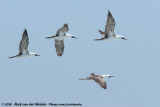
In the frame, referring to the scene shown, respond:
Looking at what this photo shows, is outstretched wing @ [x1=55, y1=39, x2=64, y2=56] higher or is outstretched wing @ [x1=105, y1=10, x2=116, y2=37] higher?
outstretched wing @ [x1=105, y1=10, x2=116, y2=37]

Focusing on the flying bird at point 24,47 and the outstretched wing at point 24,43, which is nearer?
the outstretched wing at point 24,43

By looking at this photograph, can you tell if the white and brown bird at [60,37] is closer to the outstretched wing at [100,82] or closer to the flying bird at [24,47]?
the flying bird at [24,47]

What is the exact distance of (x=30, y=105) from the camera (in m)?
62.3

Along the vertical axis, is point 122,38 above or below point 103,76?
above

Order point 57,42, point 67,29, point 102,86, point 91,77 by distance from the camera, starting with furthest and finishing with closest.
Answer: point 57,42 → point 67,29 → point 91,77 → point 102,86

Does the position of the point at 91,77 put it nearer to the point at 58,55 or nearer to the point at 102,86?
the point at 102,86

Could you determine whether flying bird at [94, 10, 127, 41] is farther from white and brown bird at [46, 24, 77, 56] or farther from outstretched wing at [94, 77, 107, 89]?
outstretched wing at [94, 77, 107, 89]

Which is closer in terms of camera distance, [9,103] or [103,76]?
[9,103]

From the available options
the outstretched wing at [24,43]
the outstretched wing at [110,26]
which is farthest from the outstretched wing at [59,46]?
the outstretched wing at [110,26]

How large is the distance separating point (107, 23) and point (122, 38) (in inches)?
202

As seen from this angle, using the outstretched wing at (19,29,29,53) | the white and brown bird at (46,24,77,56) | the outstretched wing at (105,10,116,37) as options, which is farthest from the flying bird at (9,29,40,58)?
the outstretched wing at (105,10,116,37)

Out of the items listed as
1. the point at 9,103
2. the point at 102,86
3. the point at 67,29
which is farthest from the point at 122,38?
the point at 9,103

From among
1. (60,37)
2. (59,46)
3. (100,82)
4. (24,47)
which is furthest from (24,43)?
(100,82)

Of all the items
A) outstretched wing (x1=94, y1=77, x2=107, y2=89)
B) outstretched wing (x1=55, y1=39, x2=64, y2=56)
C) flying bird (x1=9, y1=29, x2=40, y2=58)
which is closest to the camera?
outstretched wing (x1=94, y1=77, x2=107, y2=89)
